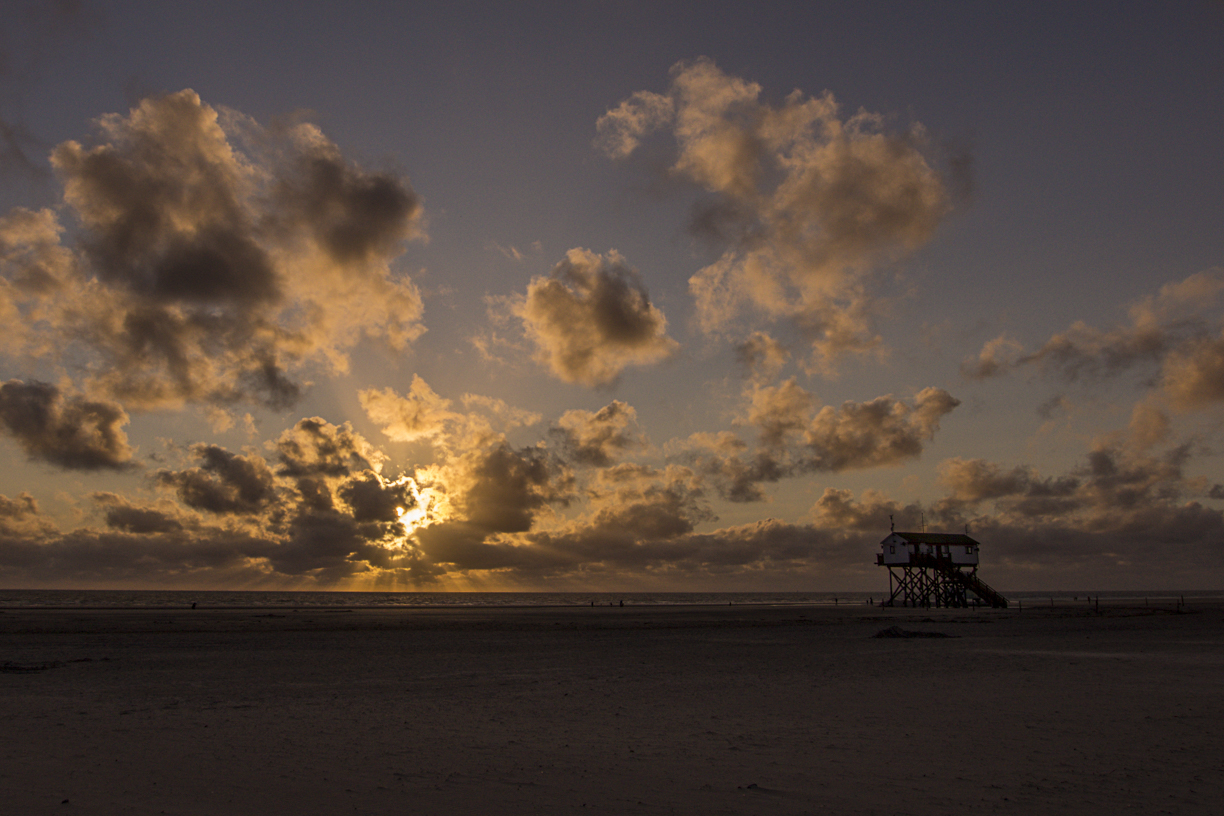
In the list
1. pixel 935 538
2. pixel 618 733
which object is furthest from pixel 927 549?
pixel 618 733

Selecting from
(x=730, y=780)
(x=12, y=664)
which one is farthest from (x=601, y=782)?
(x=12, y=664)

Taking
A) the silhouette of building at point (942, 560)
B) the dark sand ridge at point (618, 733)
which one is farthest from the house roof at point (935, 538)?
the dark sand ridge at point (618, 733)

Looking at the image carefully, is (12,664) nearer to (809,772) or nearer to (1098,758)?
(809,772)

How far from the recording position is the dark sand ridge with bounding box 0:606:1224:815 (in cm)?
931

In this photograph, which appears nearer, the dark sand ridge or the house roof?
the dark sand ridge

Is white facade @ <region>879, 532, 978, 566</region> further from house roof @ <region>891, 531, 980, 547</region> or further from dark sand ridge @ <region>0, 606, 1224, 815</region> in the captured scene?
dark sand ridge @ <region>0, 606, 1224, 815</region>

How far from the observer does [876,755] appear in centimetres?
1140

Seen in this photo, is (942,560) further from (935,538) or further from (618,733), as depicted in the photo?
(618,733)

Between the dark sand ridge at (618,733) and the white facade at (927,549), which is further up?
the white facade at (927,549)

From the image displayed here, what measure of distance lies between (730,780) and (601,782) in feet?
5.82

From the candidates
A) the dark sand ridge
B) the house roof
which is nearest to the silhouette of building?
the house roof

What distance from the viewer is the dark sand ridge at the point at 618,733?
30.6 feet

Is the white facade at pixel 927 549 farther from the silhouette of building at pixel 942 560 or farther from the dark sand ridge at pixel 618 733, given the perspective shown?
the dark sand ridge at pixel 618 733

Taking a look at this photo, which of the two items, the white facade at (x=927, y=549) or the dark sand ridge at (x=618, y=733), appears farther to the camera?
the white facade at (x=927, y=549)
